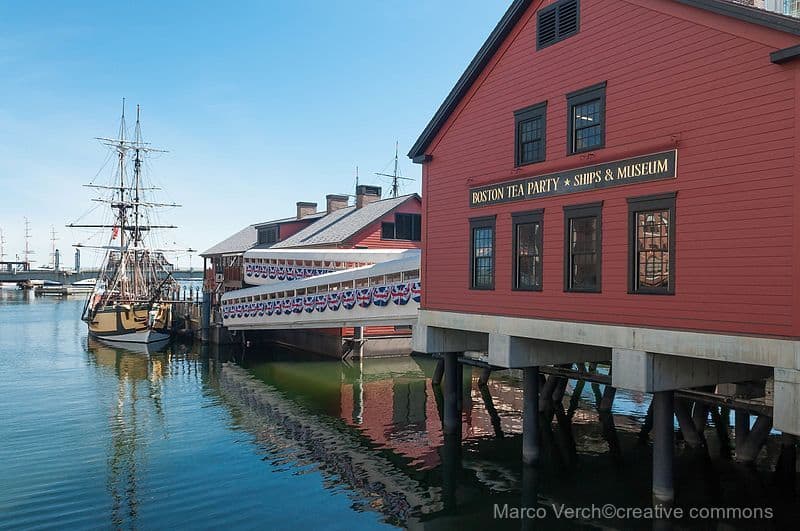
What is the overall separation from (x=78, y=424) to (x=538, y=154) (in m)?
18.2

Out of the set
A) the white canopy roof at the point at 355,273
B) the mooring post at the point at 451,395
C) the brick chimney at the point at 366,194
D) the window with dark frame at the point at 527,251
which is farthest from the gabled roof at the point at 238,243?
the window with dark frame at the point at 527,251

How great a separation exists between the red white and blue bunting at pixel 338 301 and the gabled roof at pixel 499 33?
18.9 feet

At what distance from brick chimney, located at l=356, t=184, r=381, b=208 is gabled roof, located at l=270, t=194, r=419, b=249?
88 cm

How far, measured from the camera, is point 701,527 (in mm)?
13406

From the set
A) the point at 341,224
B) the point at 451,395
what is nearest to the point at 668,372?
the point at 451,395

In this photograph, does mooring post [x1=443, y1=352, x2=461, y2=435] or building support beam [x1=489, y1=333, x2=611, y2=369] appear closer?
building support beam [x1=489, y1=333, x2=611, y2=369]

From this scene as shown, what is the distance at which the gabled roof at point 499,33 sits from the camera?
11.3 meters

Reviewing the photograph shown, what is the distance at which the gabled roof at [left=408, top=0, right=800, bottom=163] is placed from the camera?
11.3 m

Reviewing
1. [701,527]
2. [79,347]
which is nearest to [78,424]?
[701,527]

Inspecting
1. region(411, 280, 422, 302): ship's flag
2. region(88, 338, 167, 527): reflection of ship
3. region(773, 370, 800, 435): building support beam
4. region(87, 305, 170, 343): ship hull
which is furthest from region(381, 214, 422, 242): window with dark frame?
region(773, 370, 800, 435): building support beam

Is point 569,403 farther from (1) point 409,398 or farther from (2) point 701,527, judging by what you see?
(2) point 701,527

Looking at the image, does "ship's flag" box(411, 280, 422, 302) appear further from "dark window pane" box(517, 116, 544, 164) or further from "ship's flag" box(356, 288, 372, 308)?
"dark window pane" box(517, 116, 544, 164)

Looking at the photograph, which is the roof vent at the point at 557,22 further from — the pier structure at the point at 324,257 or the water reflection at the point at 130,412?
the water reflection at the point at 130,412

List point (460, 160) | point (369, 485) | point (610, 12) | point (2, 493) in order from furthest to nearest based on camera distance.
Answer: point (460, 160) < point (369, 485) < point (2, 493) < point (610, 12)
